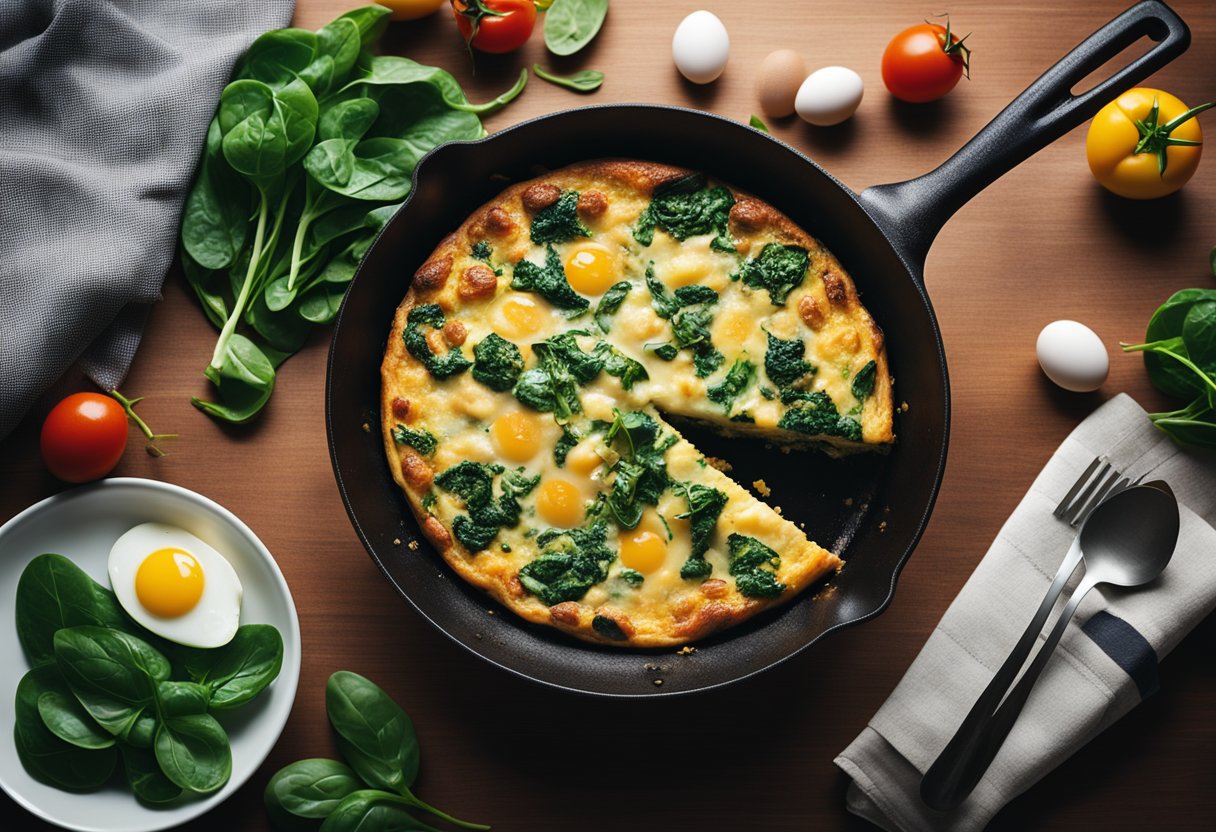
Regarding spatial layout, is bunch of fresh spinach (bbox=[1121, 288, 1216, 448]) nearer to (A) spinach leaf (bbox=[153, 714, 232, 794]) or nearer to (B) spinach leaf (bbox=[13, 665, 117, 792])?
(A) spinach leaf (bbox=[153, 714, 232, 794])

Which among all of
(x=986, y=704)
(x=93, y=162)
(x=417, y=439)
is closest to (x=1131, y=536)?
(x=986, y=704)

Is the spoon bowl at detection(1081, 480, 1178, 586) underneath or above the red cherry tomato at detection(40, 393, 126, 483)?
above

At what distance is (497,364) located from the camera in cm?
423

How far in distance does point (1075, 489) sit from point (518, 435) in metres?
2.23

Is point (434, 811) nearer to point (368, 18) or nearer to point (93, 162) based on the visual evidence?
point (93, 162)

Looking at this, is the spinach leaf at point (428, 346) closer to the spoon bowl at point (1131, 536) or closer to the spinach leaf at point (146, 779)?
the spinach leaf at point (146, 779)

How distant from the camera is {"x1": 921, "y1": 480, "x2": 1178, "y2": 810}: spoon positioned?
409 centimetres

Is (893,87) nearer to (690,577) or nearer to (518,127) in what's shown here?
(518,127)

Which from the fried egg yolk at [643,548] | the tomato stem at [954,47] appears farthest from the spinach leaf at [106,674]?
the tomato stem at [954,47]

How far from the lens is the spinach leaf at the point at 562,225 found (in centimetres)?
434

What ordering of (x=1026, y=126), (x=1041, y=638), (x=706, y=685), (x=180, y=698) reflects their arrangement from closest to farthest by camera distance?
(x=1026, y=126)
(x=180, y=698)
(x=706, y=685)
(x=1041, y=638)

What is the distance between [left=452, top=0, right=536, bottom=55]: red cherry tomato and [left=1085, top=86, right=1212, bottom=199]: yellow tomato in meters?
2.41

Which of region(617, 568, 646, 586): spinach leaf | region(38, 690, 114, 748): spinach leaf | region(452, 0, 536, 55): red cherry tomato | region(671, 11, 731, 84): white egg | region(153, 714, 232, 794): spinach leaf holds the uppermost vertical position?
region(671, 11, 731, 84): white egg

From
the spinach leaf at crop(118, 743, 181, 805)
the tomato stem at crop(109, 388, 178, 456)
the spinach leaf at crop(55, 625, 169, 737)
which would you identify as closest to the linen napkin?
the spinach leaf at crop(118, 743, 181, 805)
